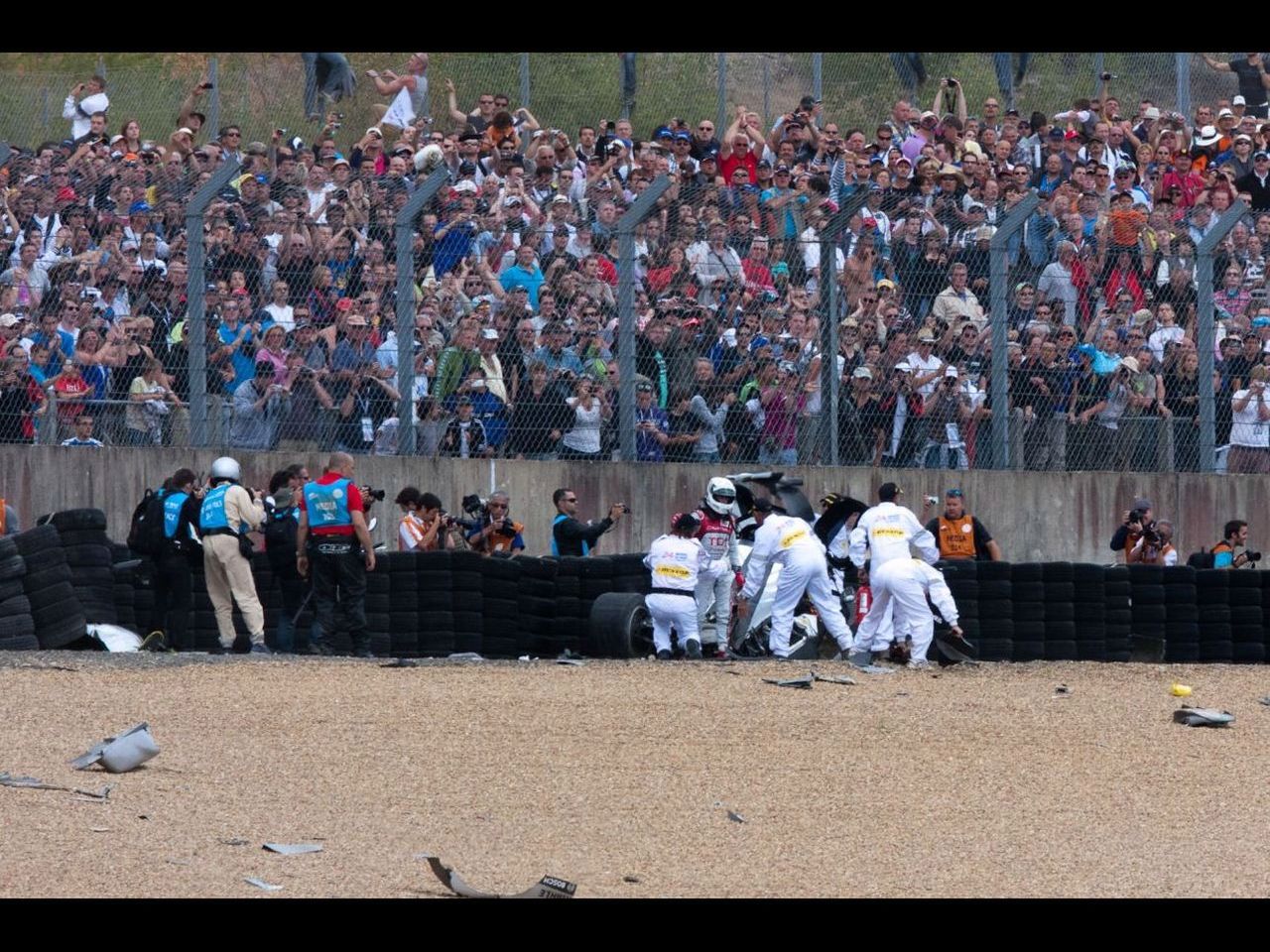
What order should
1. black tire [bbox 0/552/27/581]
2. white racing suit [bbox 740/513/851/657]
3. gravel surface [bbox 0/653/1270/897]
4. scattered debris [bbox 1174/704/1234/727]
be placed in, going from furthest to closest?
white racing suit [bbox 740/513/851/657], black tire [bbox 0/552/27/581], scattered debris [bbox 1174/704/1234/727], gravel surface [bbox 0/653/1270/897]

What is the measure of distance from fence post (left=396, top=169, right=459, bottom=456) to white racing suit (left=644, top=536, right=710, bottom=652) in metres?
2.54

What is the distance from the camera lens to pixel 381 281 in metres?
16.1

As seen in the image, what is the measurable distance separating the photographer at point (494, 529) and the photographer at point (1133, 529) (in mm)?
4943

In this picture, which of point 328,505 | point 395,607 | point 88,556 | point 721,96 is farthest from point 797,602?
point 721,96

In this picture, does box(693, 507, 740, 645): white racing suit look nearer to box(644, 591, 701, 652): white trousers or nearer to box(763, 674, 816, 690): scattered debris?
box(644, 591, 701, 652): white trousers

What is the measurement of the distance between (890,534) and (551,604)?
2.47 meters

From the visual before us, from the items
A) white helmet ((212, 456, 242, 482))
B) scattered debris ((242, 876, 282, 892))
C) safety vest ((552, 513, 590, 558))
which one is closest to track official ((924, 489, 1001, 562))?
safety vest ((552, 513, 590, 558))

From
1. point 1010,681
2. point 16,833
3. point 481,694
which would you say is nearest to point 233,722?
point 481,694

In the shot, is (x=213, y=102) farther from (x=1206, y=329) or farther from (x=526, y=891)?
(x=526, y=891)

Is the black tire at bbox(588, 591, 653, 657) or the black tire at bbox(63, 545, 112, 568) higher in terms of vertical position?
the black tire at bbox(63, 545, 112, 568)

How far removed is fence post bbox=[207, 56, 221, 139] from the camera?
758 inches

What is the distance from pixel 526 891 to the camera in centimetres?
772

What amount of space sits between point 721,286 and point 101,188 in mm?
4752

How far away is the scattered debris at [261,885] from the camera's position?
7.67 meters
